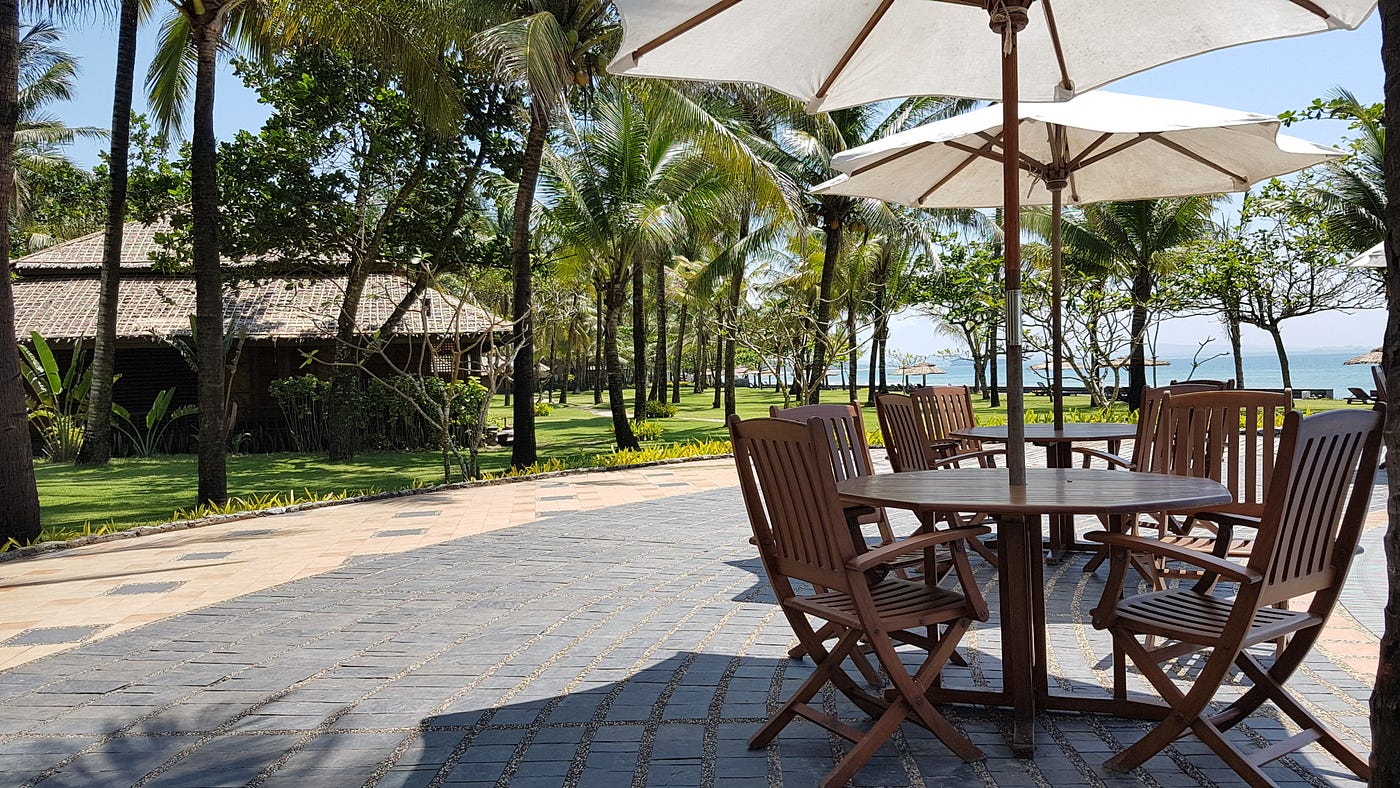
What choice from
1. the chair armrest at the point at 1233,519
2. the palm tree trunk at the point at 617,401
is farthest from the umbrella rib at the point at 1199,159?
the palm tree trunk at the point at 617,401

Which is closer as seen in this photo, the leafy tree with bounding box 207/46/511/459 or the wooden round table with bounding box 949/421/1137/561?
the wooden round table with bounding box 949/421/1137/561

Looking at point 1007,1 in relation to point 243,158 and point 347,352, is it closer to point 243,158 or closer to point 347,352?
point 243,158

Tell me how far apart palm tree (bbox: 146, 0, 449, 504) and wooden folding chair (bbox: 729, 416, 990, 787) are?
27.1ft

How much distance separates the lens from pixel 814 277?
114 feet

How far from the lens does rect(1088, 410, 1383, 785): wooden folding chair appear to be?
112 inches

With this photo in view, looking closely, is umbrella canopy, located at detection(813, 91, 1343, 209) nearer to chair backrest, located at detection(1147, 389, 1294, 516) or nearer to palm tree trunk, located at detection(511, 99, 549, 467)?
chair backrest, located at detection(1147, 389, 1294, 516)

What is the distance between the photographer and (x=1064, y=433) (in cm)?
645

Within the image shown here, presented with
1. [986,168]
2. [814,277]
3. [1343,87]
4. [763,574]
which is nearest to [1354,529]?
[763,574]

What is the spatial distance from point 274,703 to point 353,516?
5630 mm

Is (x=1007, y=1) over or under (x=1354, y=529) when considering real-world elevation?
over

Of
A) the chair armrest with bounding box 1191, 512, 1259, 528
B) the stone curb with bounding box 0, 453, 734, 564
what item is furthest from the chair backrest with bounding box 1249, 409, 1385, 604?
the stone curb with bounding box 0, 453, 734, 564

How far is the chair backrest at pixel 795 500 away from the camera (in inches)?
120

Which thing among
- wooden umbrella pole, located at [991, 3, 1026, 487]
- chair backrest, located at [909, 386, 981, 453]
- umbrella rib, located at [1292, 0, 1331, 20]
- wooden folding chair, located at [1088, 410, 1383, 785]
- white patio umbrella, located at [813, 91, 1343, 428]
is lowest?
wooden folding chair, located at [1088, 410, 1383, 785]

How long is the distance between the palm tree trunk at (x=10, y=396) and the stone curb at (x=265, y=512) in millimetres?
408
